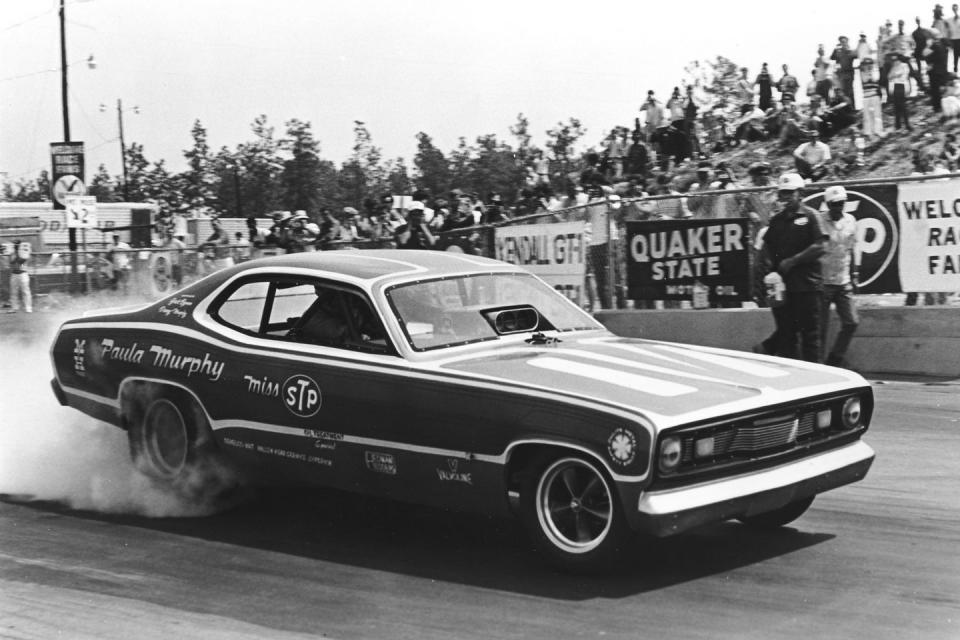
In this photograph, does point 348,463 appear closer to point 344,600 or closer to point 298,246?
point 344,600

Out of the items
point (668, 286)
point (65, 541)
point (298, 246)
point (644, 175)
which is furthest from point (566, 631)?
point (644, 175)

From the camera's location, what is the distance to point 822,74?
75.1ft

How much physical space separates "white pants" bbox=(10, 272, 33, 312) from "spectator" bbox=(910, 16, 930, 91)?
723 inches

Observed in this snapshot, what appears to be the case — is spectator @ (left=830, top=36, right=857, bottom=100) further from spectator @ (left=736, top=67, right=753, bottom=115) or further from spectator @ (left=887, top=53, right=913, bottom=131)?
spectator @ (left=736, top=67, right=753, bottom=115)

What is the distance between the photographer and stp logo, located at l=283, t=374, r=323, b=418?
561cm

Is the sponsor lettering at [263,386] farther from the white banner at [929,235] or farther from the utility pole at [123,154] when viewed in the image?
the utility pole at [123,154]

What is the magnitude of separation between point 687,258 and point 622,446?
8.25 m

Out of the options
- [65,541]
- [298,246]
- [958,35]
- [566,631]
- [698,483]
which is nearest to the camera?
[566,631]

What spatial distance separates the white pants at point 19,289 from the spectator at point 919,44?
18.4 meters

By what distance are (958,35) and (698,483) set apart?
61.4 ft

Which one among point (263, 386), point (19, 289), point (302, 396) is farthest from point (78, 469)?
point (19, 289)

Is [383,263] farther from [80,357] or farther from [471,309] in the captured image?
[80,357]

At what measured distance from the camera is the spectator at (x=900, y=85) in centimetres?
2075

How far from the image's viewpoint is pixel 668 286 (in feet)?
42.0
